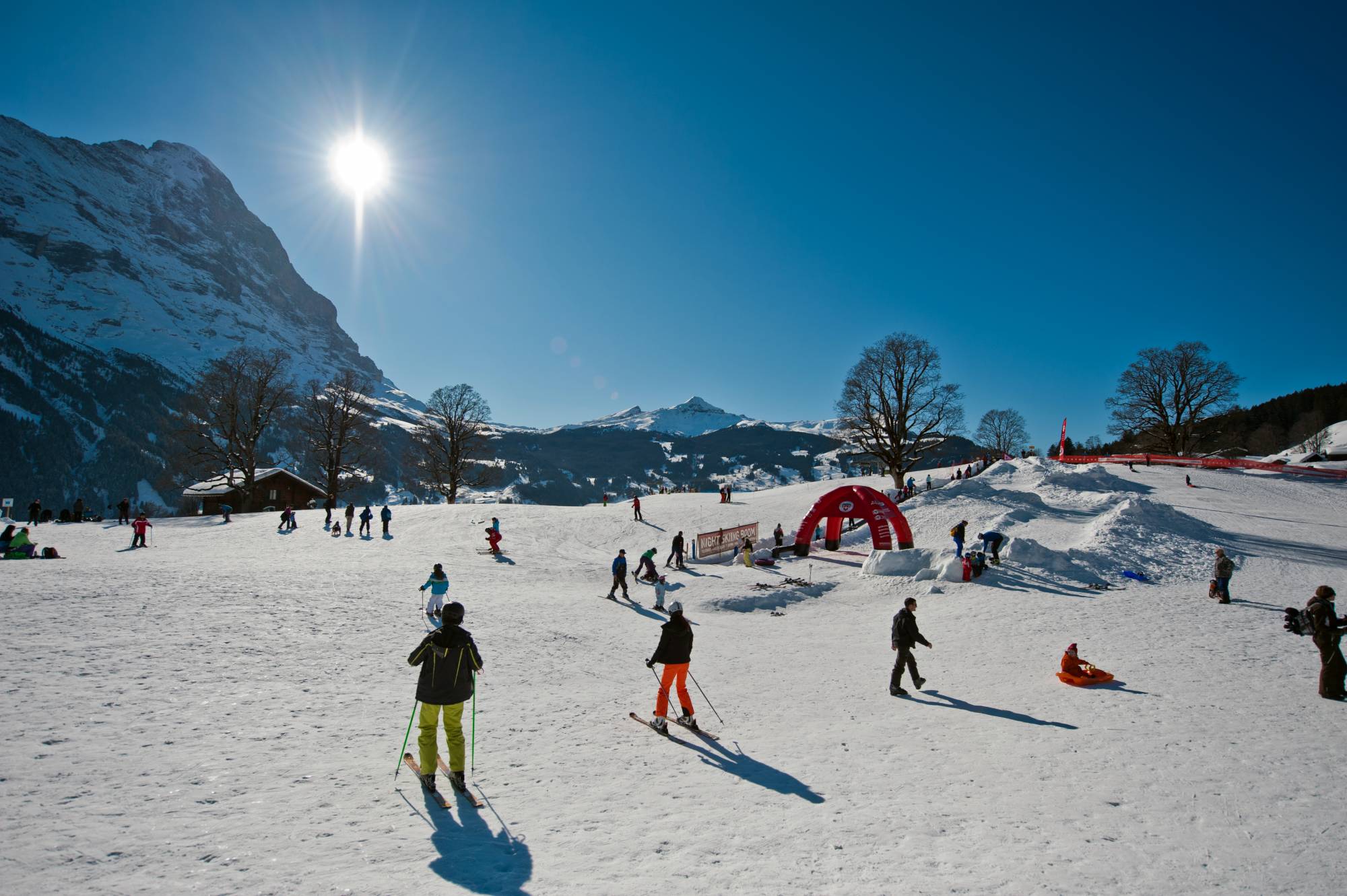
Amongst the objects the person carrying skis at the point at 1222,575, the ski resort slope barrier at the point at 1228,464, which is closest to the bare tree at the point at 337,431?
the person carrying skis at the point at 1222,575

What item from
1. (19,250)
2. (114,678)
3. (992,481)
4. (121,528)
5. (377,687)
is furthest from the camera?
(19,250)

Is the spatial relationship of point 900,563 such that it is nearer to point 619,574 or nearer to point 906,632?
point 619,574

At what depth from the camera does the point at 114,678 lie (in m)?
7.85

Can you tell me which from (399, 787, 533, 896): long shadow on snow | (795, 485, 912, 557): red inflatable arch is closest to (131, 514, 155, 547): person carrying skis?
(399, 787, 533, 896): long shadow on snow

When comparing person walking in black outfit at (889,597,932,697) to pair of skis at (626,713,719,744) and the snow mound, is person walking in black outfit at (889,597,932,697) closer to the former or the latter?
pair of skis at (626,713,719,744)

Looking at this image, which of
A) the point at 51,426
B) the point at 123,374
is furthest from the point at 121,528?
the point at 123,374

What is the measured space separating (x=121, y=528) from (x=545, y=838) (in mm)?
35239

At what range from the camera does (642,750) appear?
292 inches

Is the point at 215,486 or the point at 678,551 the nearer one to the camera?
the point at 678,551

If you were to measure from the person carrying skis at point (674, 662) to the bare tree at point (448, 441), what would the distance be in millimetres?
43799

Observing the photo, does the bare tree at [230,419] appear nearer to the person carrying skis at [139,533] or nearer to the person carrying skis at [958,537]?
the person carrying skis at [139,533]

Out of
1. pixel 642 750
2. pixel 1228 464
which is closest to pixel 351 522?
pixel 642 750

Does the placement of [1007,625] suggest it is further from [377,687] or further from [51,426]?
[51,426]

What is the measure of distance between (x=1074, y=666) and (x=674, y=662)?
8272 millimetres
